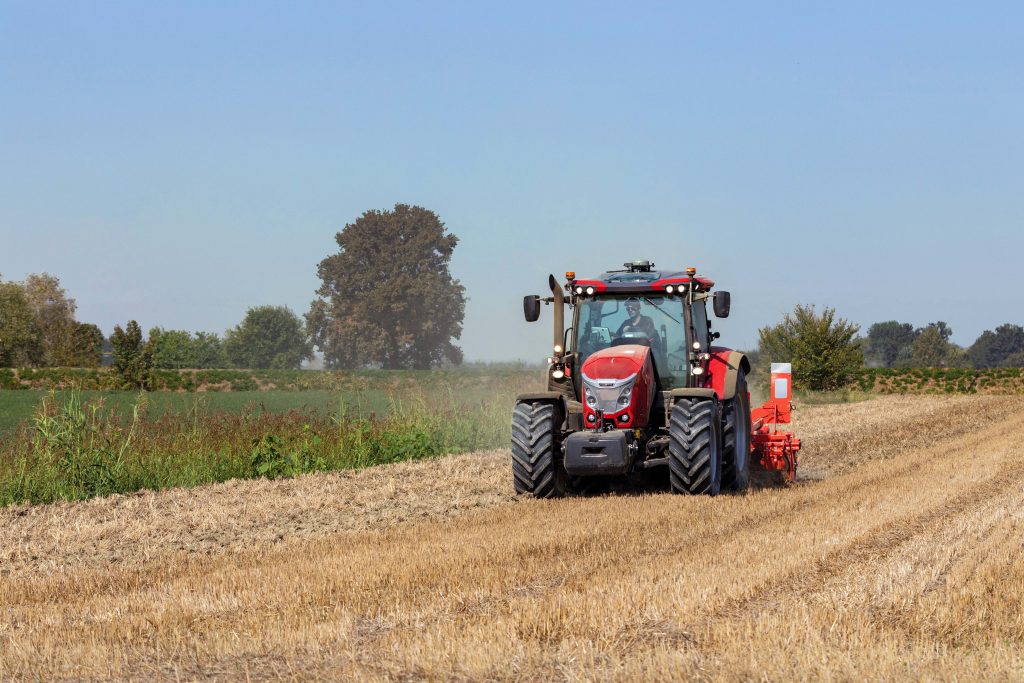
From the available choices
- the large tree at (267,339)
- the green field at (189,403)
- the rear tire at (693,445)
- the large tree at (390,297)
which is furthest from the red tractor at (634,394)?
the large tree at (267,339)

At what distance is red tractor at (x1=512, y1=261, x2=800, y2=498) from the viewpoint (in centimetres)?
1073

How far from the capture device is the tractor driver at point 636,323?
11609 mm

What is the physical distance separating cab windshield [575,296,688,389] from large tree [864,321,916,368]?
120916mm

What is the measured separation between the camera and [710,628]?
5578 millimetres

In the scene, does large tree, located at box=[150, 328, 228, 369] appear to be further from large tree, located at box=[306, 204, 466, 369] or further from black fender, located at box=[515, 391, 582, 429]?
black fender, located at box=[515, 391, 582, 429]

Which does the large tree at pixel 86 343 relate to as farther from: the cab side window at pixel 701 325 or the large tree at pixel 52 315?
the cab side window at pixel 701 325

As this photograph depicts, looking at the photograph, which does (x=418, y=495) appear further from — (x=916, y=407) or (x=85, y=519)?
(x=916, y=407)

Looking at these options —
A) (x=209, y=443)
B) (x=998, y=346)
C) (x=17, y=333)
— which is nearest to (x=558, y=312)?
(x=209, y=443)

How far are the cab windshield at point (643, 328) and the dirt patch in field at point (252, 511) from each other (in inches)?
77.1

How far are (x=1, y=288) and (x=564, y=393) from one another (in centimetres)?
5926

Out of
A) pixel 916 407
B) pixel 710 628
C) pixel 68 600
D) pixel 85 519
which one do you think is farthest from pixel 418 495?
pixel 916 407

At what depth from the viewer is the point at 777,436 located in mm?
13086

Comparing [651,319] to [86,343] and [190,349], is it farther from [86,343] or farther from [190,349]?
[190,349]

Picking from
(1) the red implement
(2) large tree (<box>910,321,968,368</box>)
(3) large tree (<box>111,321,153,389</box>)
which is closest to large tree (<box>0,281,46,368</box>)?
(3) large tree (<box>111,321,153,389</box>)
